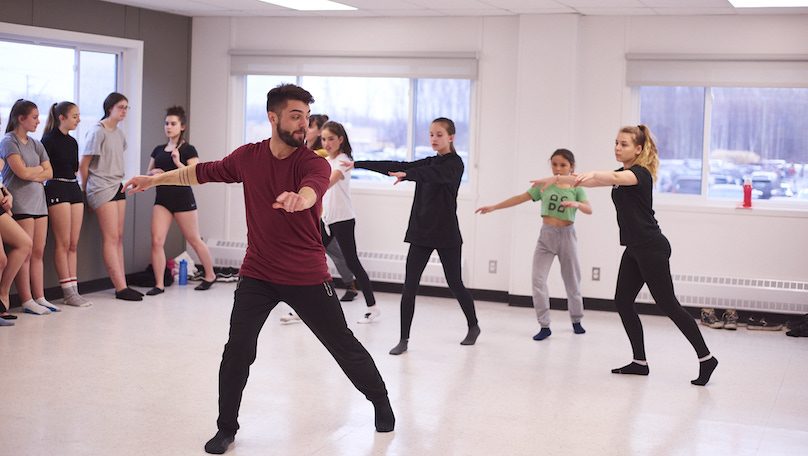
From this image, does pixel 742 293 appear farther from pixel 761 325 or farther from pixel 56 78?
pixel 56 78

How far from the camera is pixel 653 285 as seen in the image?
5.89 meters

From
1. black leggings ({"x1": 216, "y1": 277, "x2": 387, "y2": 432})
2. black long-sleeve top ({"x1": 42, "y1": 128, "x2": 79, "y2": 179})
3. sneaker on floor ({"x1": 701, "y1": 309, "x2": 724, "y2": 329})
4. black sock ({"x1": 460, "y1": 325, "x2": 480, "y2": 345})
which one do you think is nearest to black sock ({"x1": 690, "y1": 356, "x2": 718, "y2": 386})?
black sock ({"x1": 460, "y1": 325, "x2": 480, "y2": 345})

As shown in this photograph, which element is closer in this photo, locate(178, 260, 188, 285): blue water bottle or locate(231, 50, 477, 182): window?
locate(231, 50, 477, 182): window

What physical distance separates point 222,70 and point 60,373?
4671mm

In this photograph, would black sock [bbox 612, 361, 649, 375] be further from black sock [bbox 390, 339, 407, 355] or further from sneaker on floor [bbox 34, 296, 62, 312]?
sneaker on floor [bbox 34, 296, 62, 312]

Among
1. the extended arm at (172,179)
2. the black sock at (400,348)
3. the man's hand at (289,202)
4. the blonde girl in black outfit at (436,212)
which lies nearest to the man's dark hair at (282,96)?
the extended arm at (172,179)

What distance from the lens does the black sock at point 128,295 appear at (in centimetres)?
837

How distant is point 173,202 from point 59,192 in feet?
4.08

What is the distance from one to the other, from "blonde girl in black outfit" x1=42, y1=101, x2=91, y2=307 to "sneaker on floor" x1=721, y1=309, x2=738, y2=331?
506 centimetres

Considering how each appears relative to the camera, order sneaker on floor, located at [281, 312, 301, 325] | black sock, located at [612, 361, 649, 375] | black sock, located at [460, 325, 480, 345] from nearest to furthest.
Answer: black sock, located at [612, 361, 649, 375]
black sock, located at [460, 325, 480, 345]
sneaker on floor, located at [281, 312, 301, 325]

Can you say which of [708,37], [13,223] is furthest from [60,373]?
[708,37]

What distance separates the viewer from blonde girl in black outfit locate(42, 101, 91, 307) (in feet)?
25.6

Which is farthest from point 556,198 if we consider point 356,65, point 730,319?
point 356,65

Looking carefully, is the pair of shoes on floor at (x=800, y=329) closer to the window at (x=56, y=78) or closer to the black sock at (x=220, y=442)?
the black sock at (x=220, y=442)
